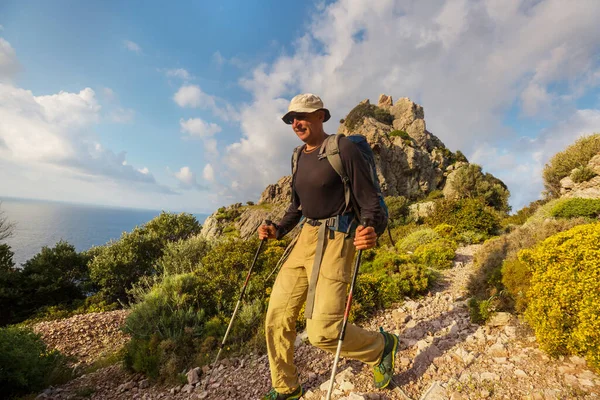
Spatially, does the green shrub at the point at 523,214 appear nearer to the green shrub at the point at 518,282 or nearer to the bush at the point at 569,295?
the green shrub at the point at 518,282

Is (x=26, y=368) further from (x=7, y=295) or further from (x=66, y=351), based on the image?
(x=7, y=295)

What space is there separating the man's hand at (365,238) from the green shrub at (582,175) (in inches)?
667

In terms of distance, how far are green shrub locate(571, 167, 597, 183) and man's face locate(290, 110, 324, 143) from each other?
16.9 metres

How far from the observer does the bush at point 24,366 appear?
411cm

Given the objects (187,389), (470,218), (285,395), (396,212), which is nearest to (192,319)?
(187,389)

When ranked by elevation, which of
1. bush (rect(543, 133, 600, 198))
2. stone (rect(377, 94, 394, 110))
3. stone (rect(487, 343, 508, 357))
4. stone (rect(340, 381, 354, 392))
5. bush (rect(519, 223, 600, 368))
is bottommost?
stone (rect(340, 381, 354, 392))

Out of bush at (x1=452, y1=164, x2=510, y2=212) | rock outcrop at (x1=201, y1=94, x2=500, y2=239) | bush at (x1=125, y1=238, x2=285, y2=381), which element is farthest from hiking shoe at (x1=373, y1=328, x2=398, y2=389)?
bush at (x1=452, y1=164, x2=510, y2=212)

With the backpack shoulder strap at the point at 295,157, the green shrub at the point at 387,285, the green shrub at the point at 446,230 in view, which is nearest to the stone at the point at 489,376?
the green shrub at the point at 387,285

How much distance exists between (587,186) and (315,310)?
55.6ft

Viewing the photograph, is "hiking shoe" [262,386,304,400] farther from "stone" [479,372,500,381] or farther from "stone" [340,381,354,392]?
"stone" [479,372,500,381]

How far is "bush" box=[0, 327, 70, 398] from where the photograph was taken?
4.11 meters

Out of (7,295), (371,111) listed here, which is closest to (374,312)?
(7,295)

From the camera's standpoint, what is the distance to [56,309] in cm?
1159

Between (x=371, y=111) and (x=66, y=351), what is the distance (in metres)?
54.5
